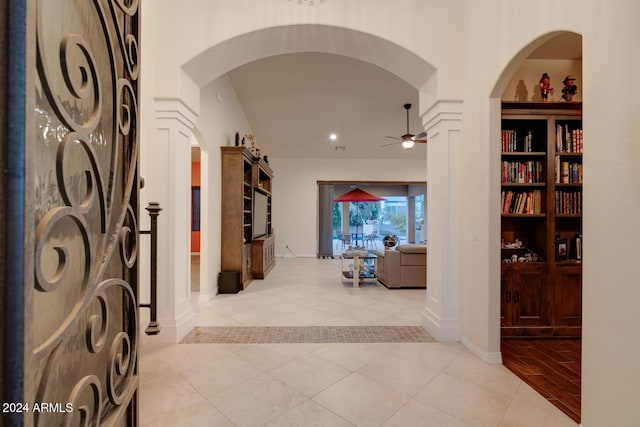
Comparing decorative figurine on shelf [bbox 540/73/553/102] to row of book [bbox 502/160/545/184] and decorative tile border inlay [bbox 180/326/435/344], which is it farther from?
decorative tile border inlay [bbox 180/326/435/344]

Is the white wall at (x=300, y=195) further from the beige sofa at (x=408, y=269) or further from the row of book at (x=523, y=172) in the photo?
the row of book at (x=523, y=172)

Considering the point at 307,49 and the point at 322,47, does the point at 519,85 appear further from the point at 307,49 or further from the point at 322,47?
the point at 307,49

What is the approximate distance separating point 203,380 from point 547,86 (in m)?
4.32

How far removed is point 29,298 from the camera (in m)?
0.52

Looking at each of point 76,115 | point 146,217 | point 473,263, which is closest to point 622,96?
point 473,263

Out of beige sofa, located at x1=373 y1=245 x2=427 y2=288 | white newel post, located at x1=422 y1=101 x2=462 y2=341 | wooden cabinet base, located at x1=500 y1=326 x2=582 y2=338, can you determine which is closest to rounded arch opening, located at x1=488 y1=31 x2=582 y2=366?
white newel post, located at x1=422 y1=101 x2=462 y2=341

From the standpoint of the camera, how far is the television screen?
5.99 meters

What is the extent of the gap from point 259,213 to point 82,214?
576 cm

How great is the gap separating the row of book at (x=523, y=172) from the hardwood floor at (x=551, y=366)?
5.54ft

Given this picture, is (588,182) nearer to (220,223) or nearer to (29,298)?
(29,298)

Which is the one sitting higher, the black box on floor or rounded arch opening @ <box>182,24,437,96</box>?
rounded arch opening @ <box>182,24,437,96</box>

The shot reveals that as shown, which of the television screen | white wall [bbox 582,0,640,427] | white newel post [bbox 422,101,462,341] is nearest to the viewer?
white wall [bbox 582,0,640,427]

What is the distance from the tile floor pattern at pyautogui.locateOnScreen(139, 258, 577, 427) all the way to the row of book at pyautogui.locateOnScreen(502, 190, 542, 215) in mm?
1561

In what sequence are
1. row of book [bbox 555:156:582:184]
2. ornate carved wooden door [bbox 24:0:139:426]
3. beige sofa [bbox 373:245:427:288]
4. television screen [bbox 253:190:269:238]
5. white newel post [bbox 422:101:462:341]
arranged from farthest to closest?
Answer: 1. television screen [bbox 253:190:269:238]
2. beige sofa [bbox 373:245:427:288]
3. row of book [bbox 555:156:582:184]
4. white newel post [bbox 422:101:462:341]
5. ornate carved wooden door [bbox 24:0:139:426]
